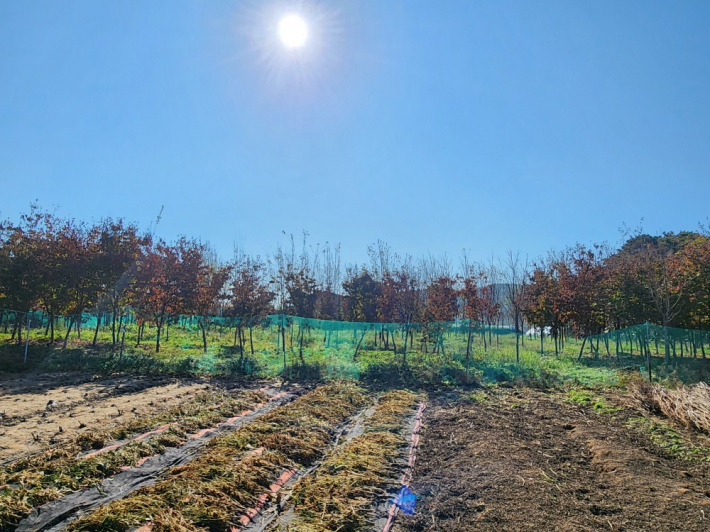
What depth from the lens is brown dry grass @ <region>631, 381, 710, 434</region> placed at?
234 inches

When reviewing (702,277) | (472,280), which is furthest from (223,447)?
(702,277)

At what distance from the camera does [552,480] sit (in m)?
4.30

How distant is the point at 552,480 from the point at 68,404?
27.0 ft

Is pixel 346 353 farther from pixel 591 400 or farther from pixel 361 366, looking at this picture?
pixel 591 400

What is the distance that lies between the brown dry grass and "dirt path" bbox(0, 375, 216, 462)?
27.8 feet

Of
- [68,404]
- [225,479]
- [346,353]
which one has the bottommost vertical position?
A: [68,404]

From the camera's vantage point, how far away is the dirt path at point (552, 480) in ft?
11.3

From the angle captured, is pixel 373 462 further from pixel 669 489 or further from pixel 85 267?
pixel 85 267

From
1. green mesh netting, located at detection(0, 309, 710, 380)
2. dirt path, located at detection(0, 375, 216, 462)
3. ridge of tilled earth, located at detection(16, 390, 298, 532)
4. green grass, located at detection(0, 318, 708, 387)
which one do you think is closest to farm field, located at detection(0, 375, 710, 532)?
ridge of tilled earth, located at detection(16, 390, 298, 532)

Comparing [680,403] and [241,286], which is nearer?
[680,403]

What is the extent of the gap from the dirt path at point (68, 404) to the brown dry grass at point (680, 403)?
8484 millimetres

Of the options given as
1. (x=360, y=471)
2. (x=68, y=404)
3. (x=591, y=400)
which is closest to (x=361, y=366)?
(x=591, y=400)

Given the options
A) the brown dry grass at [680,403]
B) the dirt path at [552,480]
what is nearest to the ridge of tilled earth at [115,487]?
the dirt path at [552,480]

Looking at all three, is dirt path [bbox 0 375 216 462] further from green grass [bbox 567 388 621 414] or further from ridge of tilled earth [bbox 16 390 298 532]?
green grass [bbox 567 388 621 414]
